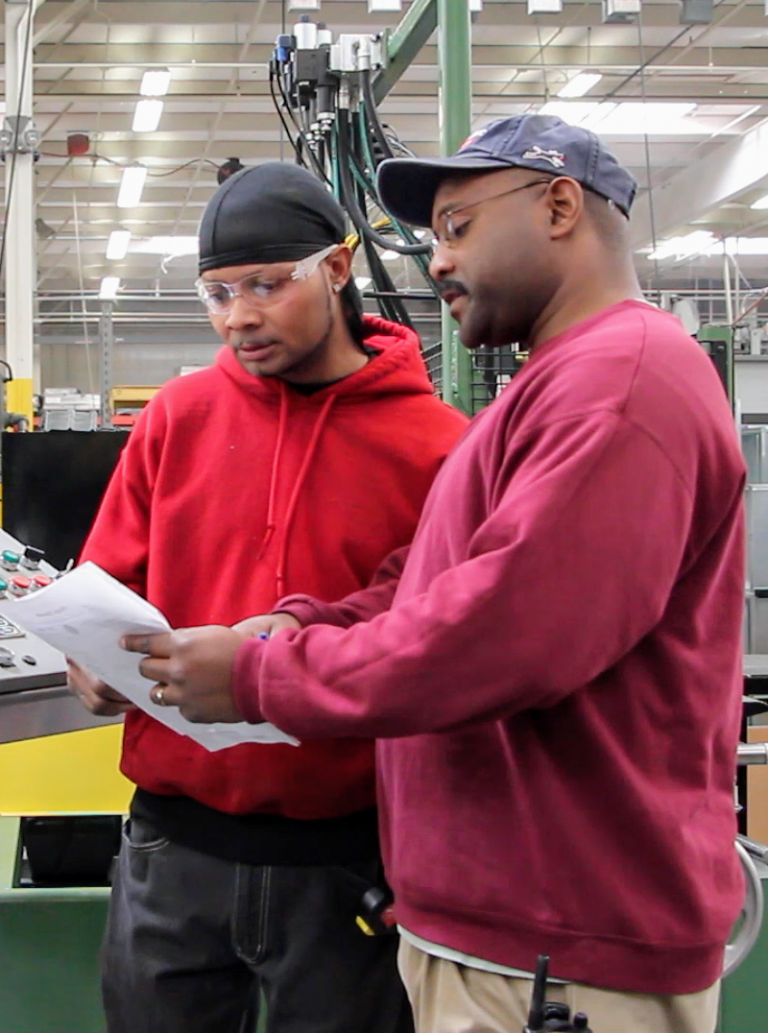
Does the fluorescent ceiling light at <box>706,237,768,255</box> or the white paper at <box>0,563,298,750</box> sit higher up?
the fluorescent ceiling light at <box>706,237,768,255</box>

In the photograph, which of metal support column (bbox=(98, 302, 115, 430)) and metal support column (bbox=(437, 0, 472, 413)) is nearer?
metal support column (bbox=(437, 0, 472, 413))

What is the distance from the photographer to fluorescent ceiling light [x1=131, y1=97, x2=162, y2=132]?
25.1 ft

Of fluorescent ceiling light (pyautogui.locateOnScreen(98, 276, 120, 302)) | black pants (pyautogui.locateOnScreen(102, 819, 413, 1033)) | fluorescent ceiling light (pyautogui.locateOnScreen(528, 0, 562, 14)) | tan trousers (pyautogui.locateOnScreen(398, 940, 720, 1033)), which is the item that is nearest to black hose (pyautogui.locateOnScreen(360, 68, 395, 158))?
black pants (pyautogui.locateOnScreen(102, 819, 413, 1033))

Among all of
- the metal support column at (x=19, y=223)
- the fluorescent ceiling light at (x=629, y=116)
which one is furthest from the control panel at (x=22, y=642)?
the fluorescent ceiling light at (x=629, y=116)

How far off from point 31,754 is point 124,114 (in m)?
6.90

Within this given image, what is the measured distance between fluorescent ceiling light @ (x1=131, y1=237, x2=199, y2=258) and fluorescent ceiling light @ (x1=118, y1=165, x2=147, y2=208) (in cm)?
118

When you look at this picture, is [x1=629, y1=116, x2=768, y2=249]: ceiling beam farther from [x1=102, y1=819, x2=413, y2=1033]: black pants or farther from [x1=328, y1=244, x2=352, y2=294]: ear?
[x1=102, y1=819, x2=413, y2=1033]: black pants

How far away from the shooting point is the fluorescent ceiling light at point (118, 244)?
11.4 meters

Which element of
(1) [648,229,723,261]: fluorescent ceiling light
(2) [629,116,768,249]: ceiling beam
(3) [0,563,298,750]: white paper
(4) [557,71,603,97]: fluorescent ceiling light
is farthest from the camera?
(1) [648,229,723,261]: fluorescent ceiling light

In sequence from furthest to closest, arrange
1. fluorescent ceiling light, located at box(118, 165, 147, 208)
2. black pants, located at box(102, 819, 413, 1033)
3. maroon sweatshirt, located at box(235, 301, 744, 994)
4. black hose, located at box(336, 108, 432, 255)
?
fluorescent ceiling light, located at box(118, 165, 147, 208) → black hose, located at box(336, 108, 432, 255) → black pants, located at box(102, 819, 413, 1033) → maroon sweatshirt, located at box(235, 301, 744, 994)

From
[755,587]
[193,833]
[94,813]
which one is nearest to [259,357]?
[193,833]

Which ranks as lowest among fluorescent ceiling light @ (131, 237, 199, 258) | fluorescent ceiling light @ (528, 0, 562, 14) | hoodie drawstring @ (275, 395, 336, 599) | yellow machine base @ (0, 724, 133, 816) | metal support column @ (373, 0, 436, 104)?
yellow machine base @ (0, 724, 133, 816)

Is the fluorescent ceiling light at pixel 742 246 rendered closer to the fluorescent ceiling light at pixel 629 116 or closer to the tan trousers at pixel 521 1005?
the fluorescent ceiling light at pixel 629 116

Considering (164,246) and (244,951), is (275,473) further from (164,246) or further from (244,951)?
(164,246)
